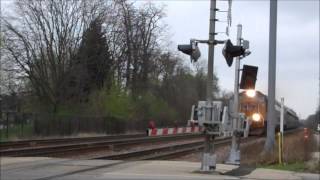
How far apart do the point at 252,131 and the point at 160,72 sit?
106ft

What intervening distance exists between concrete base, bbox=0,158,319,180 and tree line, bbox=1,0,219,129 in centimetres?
Result: 3982

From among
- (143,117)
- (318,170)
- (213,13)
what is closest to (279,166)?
(318,170)

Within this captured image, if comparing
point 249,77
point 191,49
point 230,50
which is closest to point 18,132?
point 249,77

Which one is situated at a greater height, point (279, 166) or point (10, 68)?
point (10, 68)

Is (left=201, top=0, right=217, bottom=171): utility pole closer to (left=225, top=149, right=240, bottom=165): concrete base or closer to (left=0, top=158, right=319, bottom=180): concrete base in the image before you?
(left=0, top=158, right=319, bottom=180): concrete base

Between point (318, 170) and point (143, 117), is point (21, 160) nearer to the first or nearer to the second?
point (318, 170)

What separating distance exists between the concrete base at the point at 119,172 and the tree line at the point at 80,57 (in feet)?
131

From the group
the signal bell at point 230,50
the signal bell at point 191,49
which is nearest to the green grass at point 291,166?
the signal bell at point 230,50

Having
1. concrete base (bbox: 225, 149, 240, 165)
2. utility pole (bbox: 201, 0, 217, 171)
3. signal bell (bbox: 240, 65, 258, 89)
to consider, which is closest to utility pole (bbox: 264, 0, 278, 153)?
concrete base (bbox: 225, 149, 240, 165)

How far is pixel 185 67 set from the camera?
107375mm

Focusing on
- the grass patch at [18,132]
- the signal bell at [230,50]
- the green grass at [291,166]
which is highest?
the signal bell at [230,50]

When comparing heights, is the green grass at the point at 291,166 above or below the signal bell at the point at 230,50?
below

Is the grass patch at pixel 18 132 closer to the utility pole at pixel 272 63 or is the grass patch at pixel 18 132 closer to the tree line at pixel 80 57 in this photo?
the tree line at pixel 80 57

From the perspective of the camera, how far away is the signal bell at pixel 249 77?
20.6 metres
